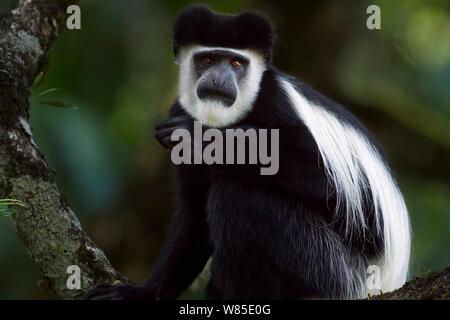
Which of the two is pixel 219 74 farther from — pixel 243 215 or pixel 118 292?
pixel 118 292

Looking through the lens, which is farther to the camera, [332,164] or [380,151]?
[380,151]

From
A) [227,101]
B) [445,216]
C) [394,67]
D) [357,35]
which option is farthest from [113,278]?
[394,67]

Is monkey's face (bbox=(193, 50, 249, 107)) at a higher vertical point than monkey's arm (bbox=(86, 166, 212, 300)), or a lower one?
higher

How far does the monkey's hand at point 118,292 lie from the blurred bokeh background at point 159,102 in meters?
1.41

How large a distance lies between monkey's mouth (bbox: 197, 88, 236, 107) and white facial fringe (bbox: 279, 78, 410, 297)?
0.27 metres

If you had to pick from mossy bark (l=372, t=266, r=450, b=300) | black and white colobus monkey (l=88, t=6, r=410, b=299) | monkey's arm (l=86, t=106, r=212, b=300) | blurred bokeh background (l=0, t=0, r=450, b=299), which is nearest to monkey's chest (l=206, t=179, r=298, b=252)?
black and white colobus monkey (l=88, t=6, r=410, b=299)

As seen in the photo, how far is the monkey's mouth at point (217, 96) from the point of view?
9.95ft

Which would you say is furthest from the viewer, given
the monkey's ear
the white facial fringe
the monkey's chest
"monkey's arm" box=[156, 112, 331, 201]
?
the monkey's ear

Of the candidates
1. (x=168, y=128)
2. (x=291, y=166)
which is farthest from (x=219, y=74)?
(x=291, y=166)

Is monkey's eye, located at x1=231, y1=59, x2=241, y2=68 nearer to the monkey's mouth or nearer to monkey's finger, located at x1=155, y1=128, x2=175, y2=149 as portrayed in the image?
the monkey's mouth

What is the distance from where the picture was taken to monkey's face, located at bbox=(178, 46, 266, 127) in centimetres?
→ 304

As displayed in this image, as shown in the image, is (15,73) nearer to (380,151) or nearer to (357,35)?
(380,151)

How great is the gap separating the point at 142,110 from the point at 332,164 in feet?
20.3

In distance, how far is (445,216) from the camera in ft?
24.5
